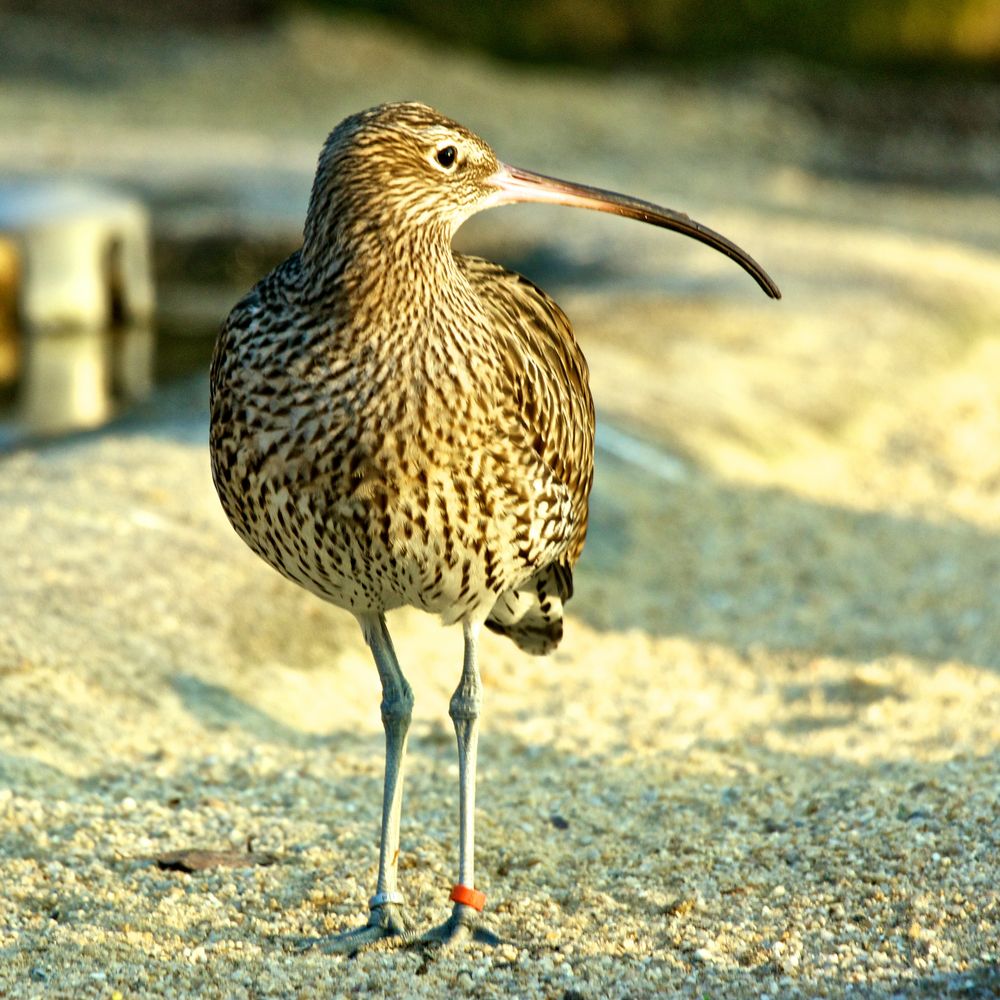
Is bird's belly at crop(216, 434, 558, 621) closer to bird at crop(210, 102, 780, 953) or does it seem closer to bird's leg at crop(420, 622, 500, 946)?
bird at crop(210, 102, 780, 953)

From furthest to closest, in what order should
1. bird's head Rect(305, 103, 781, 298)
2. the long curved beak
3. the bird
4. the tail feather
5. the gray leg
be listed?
the tail feather < the gray leg < the long curved beak < bird's head Rect(305, 103, 781, 298) < the bird

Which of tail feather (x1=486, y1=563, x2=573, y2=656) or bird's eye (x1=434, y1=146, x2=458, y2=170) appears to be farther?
tail feather (x1=486, y1=563, x2=573, y2=656)

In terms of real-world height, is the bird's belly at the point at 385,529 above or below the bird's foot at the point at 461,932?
above

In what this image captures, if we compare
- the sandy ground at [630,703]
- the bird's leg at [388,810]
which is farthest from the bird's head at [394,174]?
the sandy ground at [630,703]

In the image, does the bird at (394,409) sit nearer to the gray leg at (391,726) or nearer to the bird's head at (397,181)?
the bird's head at (397,181)

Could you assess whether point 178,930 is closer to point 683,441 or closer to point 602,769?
point 602,769

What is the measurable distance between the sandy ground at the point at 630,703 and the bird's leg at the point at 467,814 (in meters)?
0.11

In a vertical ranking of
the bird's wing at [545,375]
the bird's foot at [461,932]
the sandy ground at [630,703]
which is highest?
the bird's wing at [545,375]

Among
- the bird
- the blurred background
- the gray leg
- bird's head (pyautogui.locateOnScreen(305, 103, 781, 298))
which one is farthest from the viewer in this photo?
the blurred background

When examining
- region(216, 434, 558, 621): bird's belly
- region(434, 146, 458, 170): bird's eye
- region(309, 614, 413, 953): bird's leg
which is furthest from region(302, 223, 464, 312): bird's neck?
region(309, 614, 413, 953): bird's leg

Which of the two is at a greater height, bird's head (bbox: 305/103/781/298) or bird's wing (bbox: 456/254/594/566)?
bird's head (bbox: 305/103/781/298)

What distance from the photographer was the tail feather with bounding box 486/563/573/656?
15.5ft

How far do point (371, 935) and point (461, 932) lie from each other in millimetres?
226

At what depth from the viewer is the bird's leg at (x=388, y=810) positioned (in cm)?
424
